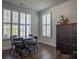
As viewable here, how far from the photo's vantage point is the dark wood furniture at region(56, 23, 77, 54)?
4.03 m

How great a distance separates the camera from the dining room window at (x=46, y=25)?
6943 mm

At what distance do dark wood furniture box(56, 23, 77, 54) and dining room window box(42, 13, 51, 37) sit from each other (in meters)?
2.09

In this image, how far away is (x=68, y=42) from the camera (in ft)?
14.1

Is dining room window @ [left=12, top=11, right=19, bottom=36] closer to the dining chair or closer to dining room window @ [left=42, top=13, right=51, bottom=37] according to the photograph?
the dining chair

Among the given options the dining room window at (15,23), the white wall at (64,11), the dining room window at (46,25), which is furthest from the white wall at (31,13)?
the white wall at (64,11)

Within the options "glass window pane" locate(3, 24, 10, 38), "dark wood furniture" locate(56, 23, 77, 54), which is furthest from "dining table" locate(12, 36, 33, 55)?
"dark wood furniture" locate(56, 23, 77, 54)

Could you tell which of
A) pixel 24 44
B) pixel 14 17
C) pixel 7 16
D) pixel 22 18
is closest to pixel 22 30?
pixel 22 18

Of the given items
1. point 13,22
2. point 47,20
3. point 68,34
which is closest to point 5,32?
point 13,22

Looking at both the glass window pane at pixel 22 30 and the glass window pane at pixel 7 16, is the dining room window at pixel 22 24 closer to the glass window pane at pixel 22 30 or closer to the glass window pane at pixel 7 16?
the glass window pane at pixel 22 30

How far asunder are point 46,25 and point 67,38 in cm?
322

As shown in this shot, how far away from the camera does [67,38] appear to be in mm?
4359

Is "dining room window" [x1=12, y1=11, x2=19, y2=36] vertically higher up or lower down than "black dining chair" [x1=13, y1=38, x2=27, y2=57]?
higher up

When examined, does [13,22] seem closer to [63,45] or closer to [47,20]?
[47,20]

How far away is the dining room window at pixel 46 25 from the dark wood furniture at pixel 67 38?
2087 millimetres
